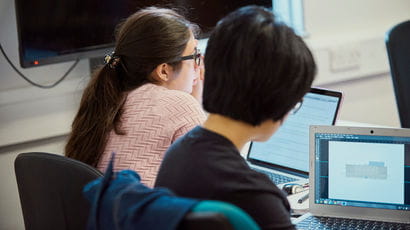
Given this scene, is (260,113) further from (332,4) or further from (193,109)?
(332,4)

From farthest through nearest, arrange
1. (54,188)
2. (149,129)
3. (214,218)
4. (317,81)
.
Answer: (317,81) → (149,129) → (54,188) → (214,218)

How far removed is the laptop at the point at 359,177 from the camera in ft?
5.79

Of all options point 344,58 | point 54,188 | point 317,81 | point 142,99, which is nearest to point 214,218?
point 54,188

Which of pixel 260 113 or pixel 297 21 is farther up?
pixel 260 113

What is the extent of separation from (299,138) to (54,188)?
85 cm

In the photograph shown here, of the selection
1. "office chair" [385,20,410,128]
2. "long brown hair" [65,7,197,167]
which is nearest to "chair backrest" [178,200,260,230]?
"long brown hair" [65,7,197,167]

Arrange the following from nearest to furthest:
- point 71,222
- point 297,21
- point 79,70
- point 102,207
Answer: point 102,207 < point 71,222 < point 79,70 < point 297,21

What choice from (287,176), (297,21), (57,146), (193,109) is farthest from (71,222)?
(297,21)

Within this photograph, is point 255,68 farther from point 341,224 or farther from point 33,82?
point 33,82

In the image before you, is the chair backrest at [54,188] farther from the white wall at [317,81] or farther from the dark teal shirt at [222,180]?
the white wall at [317,81]

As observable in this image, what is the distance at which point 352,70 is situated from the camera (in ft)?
12.8

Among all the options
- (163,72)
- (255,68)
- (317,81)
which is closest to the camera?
(255,68)

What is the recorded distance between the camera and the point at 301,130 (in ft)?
7.38

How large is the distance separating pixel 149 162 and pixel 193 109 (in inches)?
7.7
